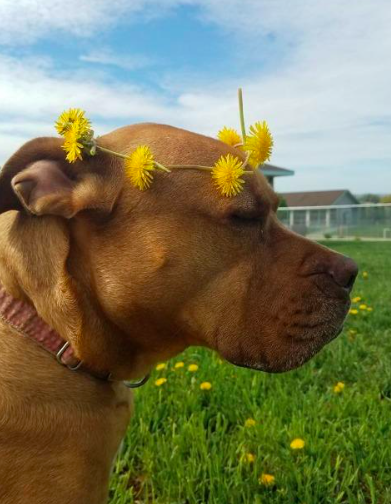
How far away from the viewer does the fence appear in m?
33.9

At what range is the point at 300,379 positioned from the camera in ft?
13.1

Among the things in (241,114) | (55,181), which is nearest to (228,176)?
(241,114)

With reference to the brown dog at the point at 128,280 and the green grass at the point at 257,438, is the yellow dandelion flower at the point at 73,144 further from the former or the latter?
the green grass at the point at 257,438

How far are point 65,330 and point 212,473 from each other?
1.16 meters

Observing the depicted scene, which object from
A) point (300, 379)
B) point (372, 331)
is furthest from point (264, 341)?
point (372, 331)

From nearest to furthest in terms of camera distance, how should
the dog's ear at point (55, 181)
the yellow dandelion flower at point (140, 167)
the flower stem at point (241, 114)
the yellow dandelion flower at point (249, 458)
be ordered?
the dog's ear at point (55, 181) < the yellow dandelion flower at point (140, 167) < the flower stem at point (241, 114) < the yellow dandelion flower at point (249, 458)

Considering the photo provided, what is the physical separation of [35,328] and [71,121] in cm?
86

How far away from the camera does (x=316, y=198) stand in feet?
194

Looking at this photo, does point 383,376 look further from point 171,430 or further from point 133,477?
point 133,477

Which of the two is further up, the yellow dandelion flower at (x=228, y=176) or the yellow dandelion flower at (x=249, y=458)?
the yellow dandelion flower at (x=228, y=176)

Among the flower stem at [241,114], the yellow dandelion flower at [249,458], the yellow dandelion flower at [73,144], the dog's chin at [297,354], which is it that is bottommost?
the yellow dandelion flower at [249,458]

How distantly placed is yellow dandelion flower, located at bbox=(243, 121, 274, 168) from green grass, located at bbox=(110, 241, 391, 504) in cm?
151

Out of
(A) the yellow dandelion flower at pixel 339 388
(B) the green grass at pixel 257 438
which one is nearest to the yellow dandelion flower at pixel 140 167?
(B) the green grass at pixel 257 438

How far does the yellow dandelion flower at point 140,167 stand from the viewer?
228 centimetres
